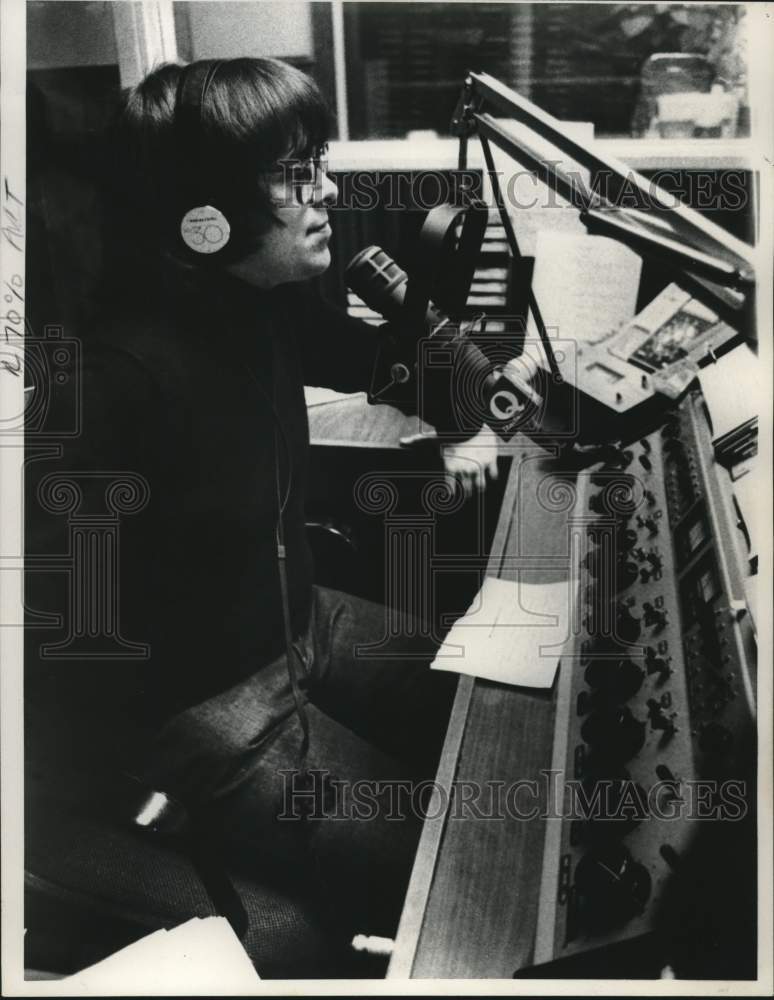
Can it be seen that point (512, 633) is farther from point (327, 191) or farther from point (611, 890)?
point (327, 191)

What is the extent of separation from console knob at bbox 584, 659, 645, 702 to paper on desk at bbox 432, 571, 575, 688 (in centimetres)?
7

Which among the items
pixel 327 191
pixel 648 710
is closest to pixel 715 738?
pixel 648 710

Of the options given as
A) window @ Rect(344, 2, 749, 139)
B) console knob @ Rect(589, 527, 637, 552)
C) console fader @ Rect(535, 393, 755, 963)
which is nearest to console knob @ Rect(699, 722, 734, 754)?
console fader @ Rect(535, 393, 755, 963)

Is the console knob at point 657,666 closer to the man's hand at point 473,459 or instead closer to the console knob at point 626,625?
the console knob at point 626,625

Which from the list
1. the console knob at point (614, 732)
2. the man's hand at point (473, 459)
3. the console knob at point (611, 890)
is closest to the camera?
the console knob at point (611, 890)

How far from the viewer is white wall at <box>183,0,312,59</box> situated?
2.87 feet

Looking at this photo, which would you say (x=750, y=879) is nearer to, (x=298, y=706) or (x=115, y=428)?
(x=298, y=706)

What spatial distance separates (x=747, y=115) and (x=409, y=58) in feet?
1.53

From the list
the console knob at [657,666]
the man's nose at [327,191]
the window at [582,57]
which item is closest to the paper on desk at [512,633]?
the console knob at [657,666]

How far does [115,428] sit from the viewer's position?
0.86m

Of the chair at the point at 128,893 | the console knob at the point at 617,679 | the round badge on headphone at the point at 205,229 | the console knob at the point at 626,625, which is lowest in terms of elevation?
the chair at the point at 128,893

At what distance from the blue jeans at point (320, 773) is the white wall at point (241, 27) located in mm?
708

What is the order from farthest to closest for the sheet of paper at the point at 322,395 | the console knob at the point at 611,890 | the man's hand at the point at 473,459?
the man's hand at the point at 473,459
the sheet of paper at the point at 322,395
the console knob at the point at 611,890

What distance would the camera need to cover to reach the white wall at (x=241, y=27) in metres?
0.88
